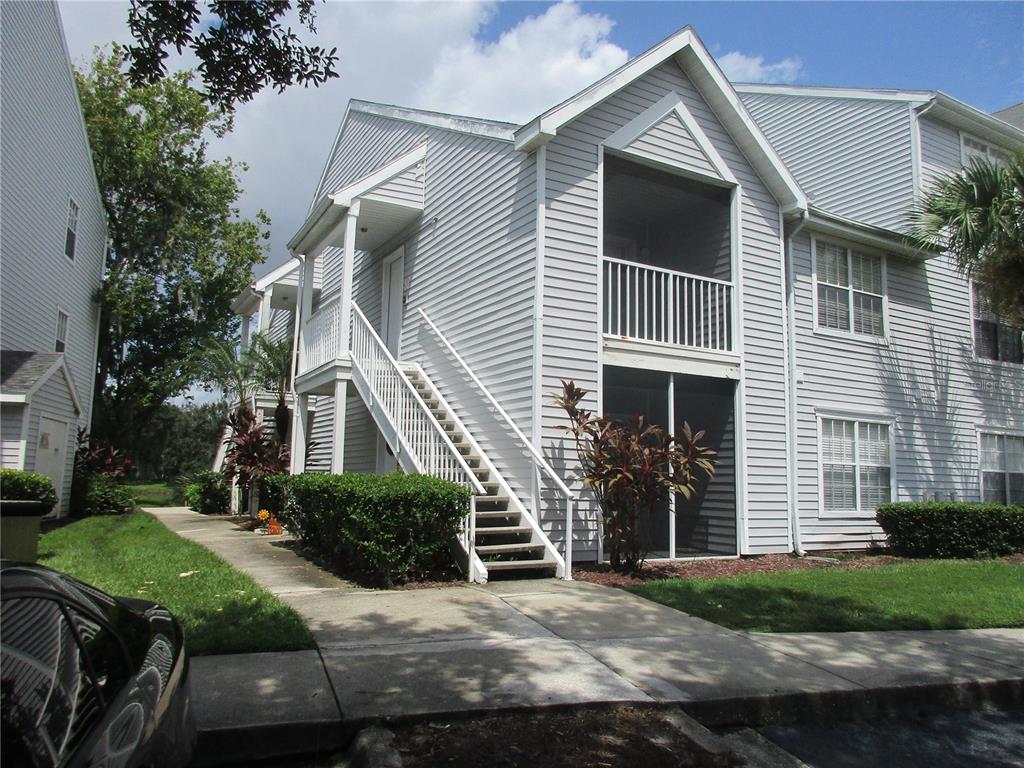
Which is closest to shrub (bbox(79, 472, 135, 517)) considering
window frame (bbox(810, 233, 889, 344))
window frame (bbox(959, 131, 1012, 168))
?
window frame (bbox(810, 233, 889, 344))

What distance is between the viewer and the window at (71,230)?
67.3ft

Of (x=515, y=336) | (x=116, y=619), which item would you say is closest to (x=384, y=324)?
(x=515, y=336)

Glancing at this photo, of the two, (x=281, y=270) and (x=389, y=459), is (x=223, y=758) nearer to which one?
(x=389, y=459)

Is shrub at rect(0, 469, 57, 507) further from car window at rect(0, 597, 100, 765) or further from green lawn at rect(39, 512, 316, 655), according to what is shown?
car window at rect(0, 597, 100, 765)

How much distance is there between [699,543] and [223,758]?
394 inches

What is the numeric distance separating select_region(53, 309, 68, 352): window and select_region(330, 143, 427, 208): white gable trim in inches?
455

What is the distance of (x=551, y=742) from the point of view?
4.30m

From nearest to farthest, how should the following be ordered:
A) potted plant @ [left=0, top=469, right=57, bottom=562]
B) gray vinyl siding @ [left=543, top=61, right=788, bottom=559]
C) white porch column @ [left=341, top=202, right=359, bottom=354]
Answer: potted plant @ [left=0, top=469, right=57, bottom=562]
gray vinyl siding @ [left=543, top=61, right=788, bottom=559]
white porch column @ [left=341, top=202, right=359, bottom=354]

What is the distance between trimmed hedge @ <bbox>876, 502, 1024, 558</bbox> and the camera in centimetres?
1299

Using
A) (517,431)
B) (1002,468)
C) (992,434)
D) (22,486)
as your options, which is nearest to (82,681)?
(517,431)

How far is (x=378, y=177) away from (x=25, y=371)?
8.54 metres

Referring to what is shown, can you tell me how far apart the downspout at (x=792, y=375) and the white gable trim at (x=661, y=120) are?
5.88 ft

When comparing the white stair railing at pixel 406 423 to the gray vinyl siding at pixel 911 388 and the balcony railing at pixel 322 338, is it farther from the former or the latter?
the gray vinyl siding at pixel 911 388

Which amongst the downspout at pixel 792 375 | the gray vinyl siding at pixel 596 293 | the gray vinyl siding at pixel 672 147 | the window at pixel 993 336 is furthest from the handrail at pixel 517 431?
the window at pixel 993 336
